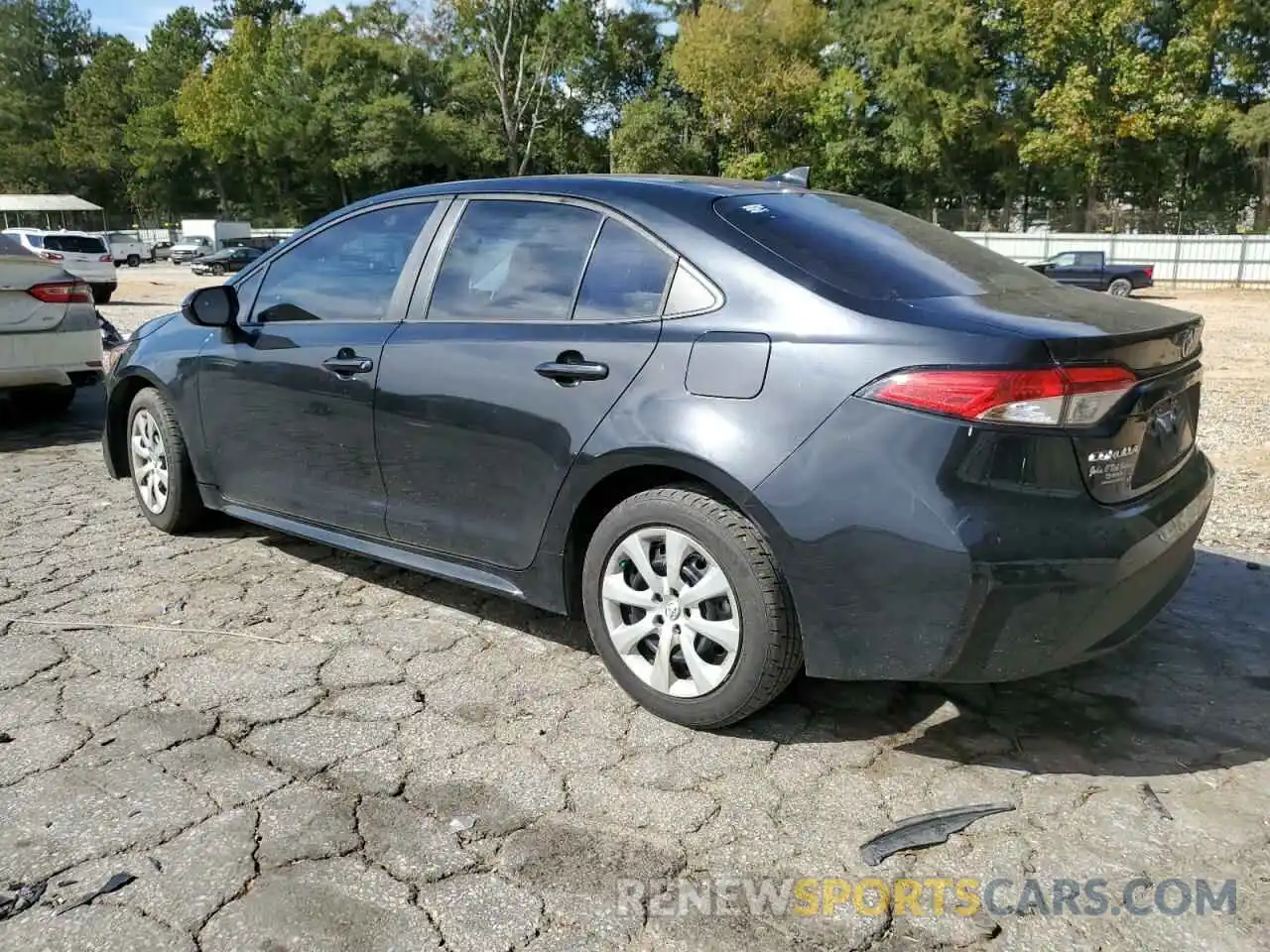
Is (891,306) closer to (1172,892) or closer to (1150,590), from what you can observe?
(1150,590)

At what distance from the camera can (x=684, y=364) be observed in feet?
9.56

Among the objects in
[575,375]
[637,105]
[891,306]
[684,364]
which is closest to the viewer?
[891,306]

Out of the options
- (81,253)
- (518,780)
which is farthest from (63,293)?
(81,253)

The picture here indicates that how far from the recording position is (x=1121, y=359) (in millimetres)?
2684

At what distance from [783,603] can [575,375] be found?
937 millimetres

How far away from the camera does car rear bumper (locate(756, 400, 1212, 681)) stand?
2.53 m

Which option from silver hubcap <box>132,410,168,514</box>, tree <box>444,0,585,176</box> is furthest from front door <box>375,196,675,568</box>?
tree <box>444,0,585,176</box>

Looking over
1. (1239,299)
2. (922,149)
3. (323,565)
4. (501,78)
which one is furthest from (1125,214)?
(323,565)

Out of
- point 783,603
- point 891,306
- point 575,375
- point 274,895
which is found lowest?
point 274,895

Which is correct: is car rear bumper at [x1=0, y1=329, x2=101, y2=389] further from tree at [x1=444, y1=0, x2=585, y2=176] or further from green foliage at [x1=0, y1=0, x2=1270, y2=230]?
tree at [x1=444, y1=0, x2=585, y2=176]

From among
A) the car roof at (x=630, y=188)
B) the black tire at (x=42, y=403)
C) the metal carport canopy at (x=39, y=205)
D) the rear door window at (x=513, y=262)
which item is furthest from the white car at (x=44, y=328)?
the metal carport canopy at (x=39, y=205)

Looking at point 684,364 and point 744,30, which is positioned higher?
point 744,30

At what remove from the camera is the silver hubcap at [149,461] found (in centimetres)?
489

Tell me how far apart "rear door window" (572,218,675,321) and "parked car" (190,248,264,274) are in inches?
1420
